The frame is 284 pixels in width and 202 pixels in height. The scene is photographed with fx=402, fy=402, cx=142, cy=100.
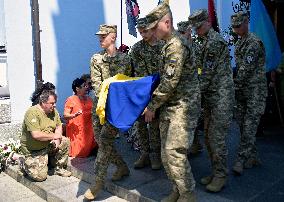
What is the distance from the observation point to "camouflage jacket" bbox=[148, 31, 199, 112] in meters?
3.61

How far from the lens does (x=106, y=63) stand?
494 centimetres

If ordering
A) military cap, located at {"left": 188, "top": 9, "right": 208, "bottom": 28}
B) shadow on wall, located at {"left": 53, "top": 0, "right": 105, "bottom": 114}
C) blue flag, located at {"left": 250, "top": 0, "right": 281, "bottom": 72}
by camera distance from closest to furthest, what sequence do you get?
1. military cap, located at {"left": 188, "top": 9, "right": 208, "bottom": 28}
2. blue flag, located at {"left": 250, "top": 0, "right": 281, "bottom": 72}
3. shadow on wall, located at {"left": 53, "top": 0, "right": 105, "bottom": 114}

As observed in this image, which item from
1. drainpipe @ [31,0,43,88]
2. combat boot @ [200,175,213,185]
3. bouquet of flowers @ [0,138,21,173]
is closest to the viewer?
combat boot @ [200,175,213,185]

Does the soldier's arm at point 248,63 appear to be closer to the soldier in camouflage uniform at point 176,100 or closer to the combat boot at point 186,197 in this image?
the soldier in camouflage uniform at point 176,100

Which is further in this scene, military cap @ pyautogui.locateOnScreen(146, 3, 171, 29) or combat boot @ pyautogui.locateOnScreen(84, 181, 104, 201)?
combat boot @ pyautogui.locateOnScreen(84, 181, 104, 201)

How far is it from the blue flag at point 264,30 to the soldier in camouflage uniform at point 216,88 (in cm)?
170

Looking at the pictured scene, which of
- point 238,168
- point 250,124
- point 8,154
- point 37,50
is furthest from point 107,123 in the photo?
point 37,50

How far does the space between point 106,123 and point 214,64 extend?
1.32 metres

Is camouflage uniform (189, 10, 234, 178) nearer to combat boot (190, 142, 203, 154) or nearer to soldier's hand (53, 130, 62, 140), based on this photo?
combat boot (190, 142, 203, 154)

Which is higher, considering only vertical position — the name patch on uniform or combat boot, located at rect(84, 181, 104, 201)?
the name patch on uniform

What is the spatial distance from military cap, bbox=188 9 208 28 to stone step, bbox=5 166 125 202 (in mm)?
2110

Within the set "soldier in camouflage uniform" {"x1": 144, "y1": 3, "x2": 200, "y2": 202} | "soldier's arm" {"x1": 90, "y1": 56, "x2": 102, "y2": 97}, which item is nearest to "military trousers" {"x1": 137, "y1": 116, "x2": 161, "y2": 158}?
"soldier's arm" {"x1": 90, "y1": 56, "x2": 102, "y2": 97}

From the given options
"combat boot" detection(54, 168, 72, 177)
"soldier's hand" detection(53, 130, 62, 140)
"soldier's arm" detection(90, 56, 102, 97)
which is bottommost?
"combat boot" detection(54, 168, 72, 177)

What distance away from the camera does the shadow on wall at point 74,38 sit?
6.96m
